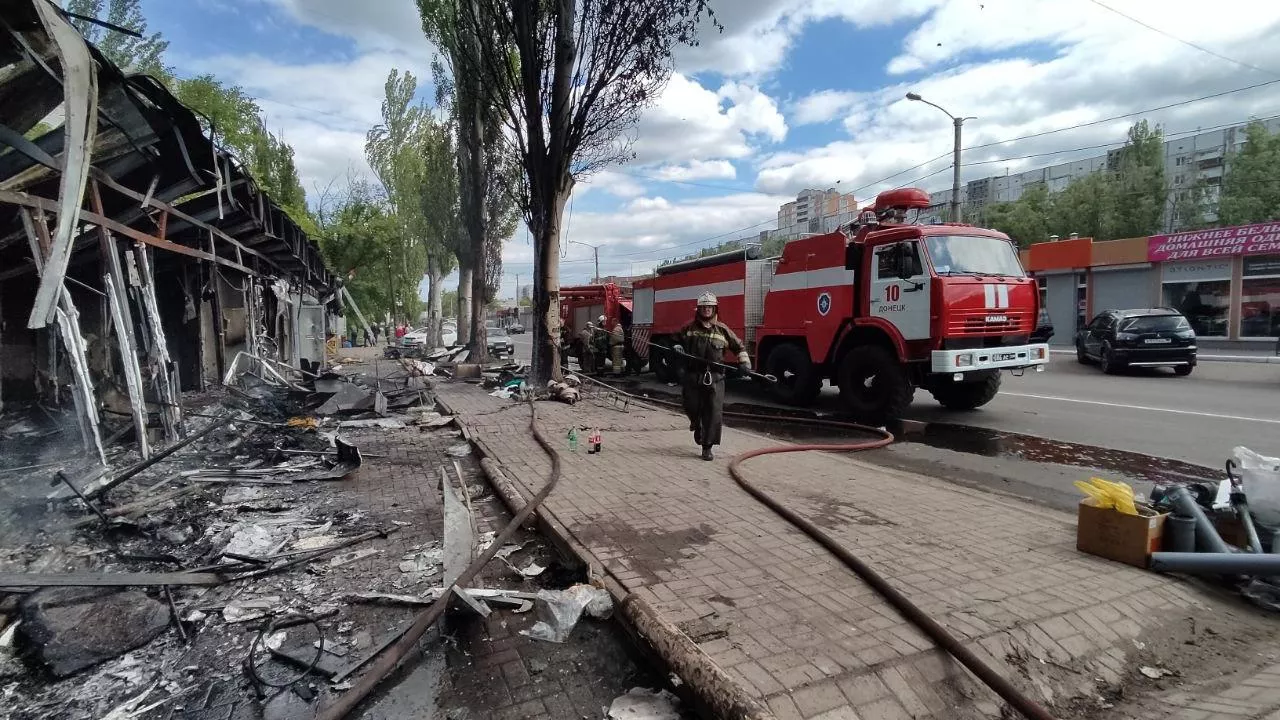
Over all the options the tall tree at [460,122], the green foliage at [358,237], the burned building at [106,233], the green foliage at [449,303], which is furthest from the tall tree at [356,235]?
the green foliage at [449,303]

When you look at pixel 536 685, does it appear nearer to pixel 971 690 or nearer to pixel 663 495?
pixel 971 690

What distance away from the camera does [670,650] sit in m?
2.70

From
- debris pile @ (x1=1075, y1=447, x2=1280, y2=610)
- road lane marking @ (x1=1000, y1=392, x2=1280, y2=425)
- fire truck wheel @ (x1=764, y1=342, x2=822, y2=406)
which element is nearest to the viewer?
debris pile @ (x1=1075, y1=447, x2=1280, y2=610)

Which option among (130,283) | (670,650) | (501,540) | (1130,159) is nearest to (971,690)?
(670,650)

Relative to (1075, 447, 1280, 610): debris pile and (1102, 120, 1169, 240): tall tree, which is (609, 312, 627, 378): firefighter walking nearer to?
(1075, 447, 1280, 610): debris pile

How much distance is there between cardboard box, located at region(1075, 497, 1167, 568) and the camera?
3734 mm

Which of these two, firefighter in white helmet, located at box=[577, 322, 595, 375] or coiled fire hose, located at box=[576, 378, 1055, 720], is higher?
firefighter in white helmet, located at box=[577, 322, 595, 375]

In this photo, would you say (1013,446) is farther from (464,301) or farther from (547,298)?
(464,301)

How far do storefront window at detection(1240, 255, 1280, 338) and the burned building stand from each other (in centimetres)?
3022

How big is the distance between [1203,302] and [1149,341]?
12189 mm

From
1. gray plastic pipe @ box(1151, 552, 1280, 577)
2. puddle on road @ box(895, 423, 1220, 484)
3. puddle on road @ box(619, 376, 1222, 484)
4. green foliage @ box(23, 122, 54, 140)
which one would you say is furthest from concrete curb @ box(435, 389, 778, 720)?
puddle on road @ box(895, 423, 1220, 484)

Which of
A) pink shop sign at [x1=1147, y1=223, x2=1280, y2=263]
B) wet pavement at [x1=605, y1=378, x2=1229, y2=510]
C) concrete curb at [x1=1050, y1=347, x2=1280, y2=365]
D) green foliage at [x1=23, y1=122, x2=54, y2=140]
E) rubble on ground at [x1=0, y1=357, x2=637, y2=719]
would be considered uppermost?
pink shop sign at [x1=1147, y1=223, x2=1280, y2=263]

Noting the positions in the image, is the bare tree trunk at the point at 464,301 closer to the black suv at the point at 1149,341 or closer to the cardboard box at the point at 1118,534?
the black suv at the point at 1149,341

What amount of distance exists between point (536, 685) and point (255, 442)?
20.1 ft
